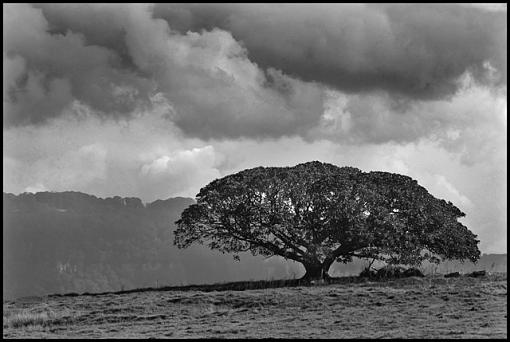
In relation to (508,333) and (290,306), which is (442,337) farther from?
(290,306)

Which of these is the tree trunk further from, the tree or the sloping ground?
the sloping ground

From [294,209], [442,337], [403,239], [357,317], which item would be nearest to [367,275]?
[403,239]

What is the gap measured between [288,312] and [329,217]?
15.0 meters

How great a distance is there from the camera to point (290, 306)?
3938 cm

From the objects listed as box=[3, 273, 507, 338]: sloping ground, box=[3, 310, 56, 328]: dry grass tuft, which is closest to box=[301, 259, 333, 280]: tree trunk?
box=[3, 273, 507, 338]: sloping ground

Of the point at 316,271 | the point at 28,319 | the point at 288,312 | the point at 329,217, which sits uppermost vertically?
the point at 329,217

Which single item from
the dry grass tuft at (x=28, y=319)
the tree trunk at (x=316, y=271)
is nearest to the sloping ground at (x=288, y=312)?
the dry grass tuft at (x=28, y=319)

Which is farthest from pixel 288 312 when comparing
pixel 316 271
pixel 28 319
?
pixel 316 271

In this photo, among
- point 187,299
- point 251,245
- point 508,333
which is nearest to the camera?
point 508,333

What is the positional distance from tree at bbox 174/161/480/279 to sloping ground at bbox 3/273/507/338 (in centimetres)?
552

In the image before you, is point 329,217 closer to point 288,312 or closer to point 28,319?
point 288,312

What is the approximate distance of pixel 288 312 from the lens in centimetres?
3775

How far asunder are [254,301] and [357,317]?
25.6ft

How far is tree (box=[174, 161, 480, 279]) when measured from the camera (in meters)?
51.5
